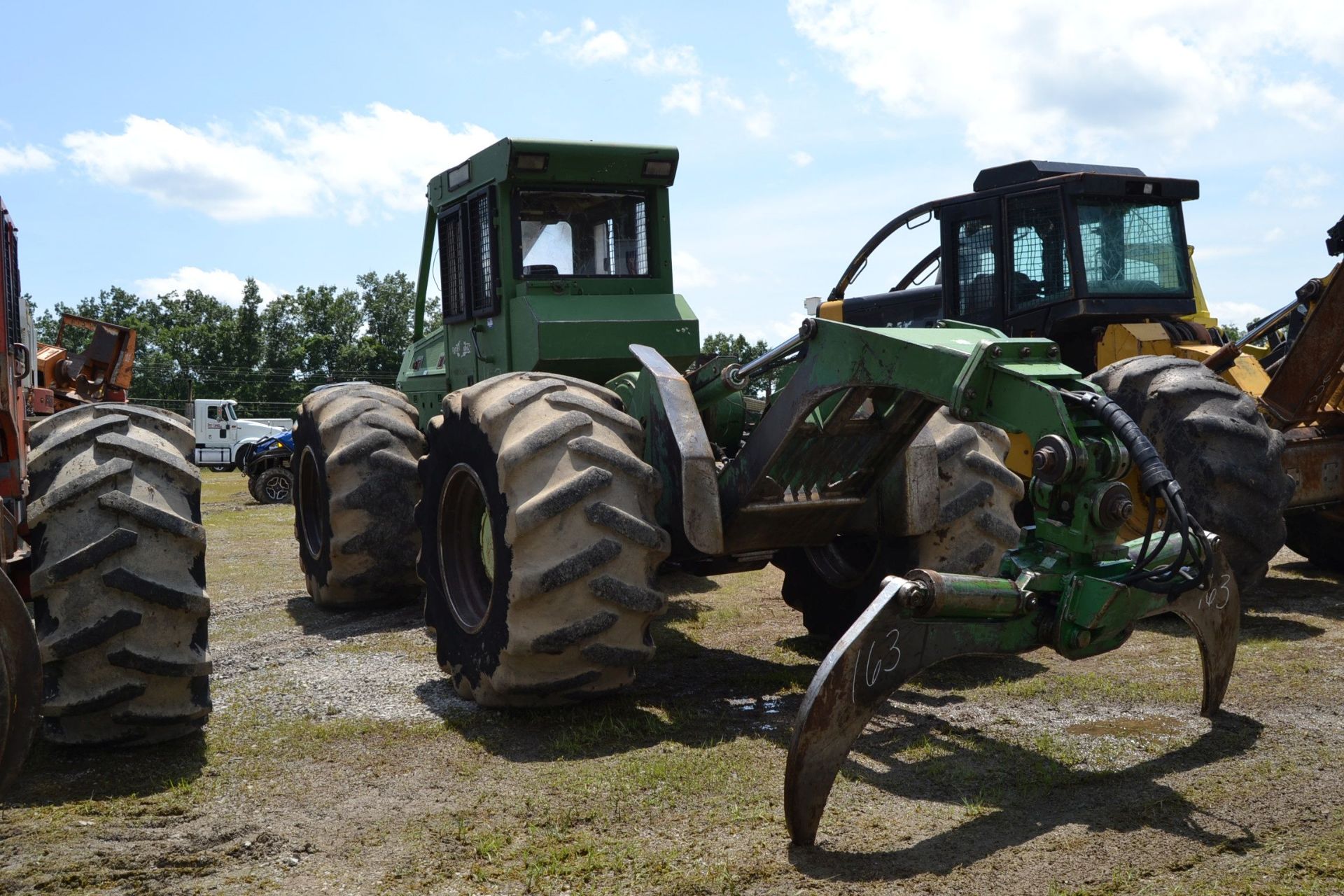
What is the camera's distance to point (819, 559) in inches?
254

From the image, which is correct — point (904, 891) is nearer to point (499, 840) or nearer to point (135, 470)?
point (499, 840)

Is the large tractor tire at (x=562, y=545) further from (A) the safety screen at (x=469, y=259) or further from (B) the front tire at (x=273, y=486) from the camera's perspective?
(B) the front tire at (x=273, y=486)

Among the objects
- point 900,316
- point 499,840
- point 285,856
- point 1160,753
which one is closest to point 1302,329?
point 900,316

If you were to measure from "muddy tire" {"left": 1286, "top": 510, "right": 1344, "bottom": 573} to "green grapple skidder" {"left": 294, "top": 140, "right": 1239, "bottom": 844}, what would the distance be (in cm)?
455

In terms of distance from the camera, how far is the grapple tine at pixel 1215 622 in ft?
15.1

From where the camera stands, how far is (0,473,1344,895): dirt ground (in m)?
3.53

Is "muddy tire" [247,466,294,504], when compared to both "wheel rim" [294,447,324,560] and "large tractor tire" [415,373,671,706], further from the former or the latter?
"large tractor tire" [415,373,671,706]

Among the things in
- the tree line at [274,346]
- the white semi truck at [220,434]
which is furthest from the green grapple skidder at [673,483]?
the tree line at [274,346]

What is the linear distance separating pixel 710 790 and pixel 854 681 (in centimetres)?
78

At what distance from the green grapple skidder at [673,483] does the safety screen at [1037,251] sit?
3.00 meters

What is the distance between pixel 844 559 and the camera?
6.39 metres

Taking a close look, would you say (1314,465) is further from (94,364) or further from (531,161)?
(94,364)

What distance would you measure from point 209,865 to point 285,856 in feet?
0.75

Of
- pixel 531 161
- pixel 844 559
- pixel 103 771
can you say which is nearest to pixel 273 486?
pixel 531 161
